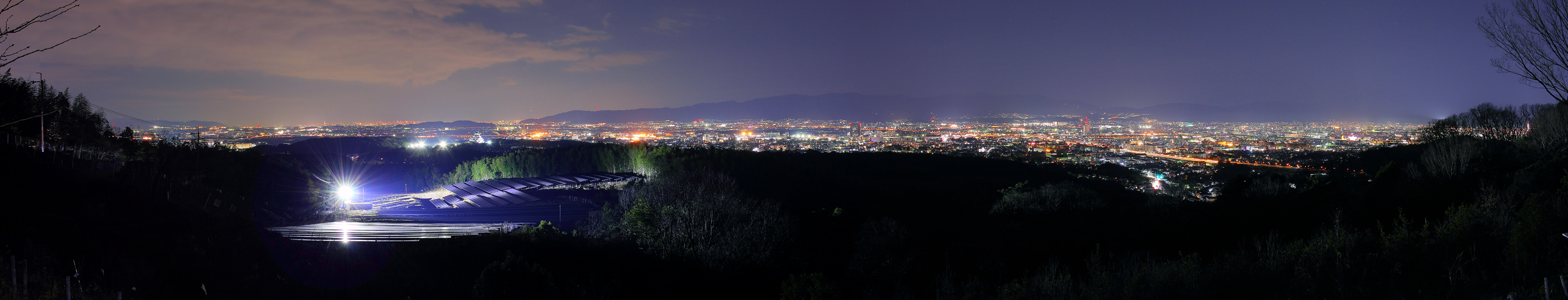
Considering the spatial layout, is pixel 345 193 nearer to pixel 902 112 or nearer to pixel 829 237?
pixel 829 237

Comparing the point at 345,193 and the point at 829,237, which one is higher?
the point at 345,193

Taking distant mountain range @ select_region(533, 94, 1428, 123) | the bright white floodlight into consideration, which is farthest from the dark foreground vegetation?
distant mountain range @ select_region(533, 94, 1428, 123)

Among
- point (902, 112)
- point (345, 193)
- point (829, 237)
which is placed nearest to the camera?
point (829, 237)

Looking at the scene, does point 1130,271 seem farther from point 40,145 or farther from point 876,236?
point 40,145

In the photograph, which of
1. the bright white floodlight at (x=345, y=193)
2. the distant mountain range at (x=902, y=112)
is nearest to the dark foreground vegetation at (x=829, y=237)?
the bright white floodlight at (x=345, y=193)

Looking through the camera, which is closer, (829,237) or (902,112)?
(829,237)

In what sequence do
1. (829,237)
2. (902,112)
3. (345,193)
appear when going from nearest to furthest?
1. (829,237)
2. (345,193)
3. (902,112)

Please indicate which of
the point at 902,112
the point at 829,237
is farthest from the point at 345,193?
the point at 902,112

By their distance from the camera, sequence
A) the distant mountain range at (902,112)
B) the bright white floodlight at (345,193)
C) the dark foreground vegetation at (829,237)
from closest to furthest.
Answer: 1. the dark foreground vegetation at (829,237)
2. the bright white floodlight at (345,193)
3. the distant mountain range at (902,112)

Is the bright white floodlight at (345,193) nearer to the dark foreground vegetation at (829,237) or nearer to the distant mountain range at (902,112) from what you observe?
the dark foreground vegetation at (829,237)
